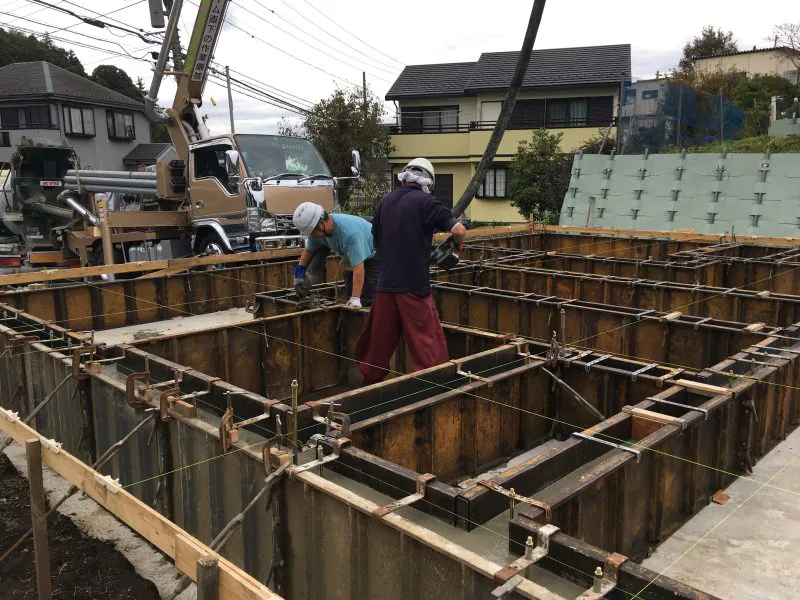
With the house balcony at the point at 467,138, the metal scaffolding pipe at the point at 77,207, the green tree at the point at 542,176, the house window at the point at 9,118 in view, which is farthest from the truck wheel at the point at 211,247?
the house window at the point at 9,118

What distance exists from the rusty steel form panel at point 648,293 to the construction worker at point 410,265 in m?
3.76

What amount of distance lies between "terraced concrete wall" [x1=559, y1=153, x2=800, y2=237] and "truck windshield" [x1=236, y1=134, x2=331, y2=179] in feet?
29.5

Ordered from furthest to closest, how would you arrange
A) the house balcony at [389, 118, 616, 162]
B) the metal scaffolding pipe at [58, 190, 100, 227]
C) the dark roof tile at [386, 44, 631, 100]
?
the dark roof tile at [386, 44, 631, 100]
the house balcony at [389, 118, 616, 162]
the metal scaffolding pipe at [58, 190, 100, 227]

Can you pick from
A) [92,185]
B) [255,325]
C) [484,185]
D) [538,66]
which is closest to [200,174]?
[92,185]

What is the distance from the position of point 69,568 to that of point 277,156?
10.1 metres

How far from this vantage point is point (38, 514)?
12.0 feet

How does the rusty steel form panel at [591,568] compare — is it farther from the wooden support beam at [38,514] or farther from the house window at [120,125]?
the house window at [120,125]

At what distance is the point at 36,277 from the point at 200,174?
17.0 ft

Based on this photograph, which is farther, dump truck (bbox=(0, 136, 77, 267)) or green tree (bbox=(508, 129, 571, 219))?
green tree (bbox=(508, 129, 571, 219))

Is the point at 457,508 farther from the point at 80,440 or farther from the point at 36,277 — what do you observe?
the point at 36,277

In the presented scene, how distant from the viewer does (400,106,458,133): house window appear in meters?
32.5

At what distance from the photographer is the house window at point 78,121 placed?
41.8 metres

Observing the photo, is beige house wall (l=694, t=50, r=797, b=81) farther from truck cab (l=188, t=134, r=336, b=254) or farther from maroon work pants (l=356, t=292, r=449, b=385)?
maroon work pants (l=356, t=292, r=449, b=385)

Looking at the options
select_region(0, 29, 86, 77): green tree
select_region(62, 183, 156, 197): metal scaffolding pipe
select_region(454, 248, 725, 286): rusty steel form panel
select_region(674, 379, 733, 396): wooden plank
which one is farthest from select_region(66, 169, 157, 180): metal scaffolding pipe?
select_region(0, 29, 86, 77): green tree
